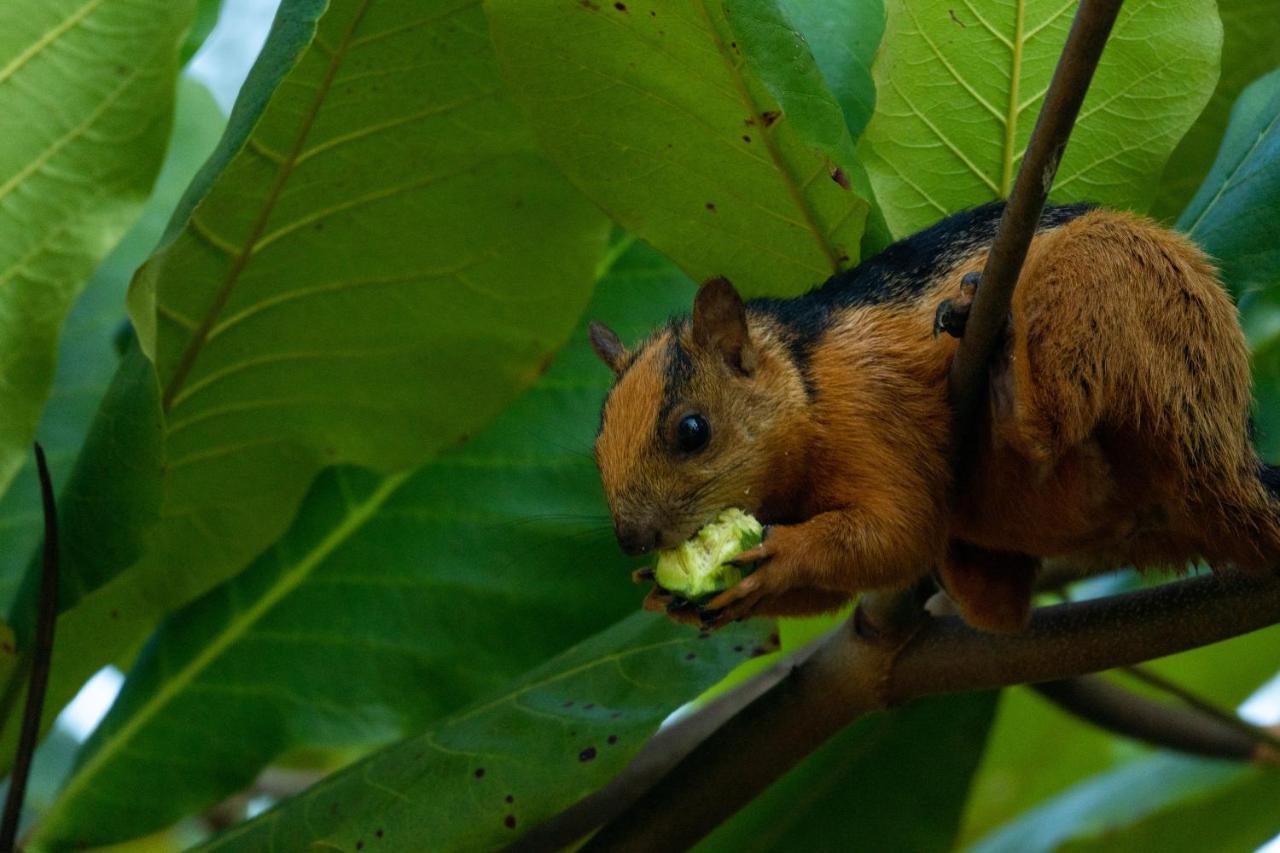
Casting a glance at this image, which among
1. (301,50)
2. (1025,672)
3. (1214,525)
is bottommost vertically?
(1025,672)

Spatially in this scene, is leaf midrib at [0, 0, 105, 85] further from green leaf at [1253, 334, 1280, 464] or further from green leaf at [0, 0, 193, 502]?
green leaf at [1253, 334, 1280, 464]

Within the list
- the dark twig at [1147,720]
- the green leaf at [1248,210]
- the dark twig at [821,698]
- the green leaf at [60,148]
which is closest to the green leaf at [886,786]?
the dark twig at [1147,720]

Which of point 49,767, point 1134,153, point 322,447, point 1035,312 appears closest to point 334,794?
point 322,447

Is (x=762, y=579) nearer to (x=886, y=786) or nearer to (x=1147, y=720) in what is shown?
(x=886, y=786)

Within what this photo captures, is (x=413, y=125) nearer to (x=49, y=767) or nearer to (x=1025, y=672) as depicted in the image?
(x=1025, y=672)

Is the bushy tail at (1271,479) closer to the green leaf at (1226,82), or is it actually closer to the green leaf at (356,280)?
the green leaf at (1226,82)

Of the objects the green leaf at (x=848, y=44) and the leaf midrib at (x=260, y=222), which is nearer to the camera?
the leaf midrib at (x=260, y=222)

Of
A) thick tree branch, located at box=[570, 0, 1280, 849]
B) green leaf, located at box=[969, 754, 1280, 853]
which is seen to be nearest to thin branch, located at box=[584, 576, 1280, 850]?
thick tree branch, located at box=[570, 0, 1280, 849]
